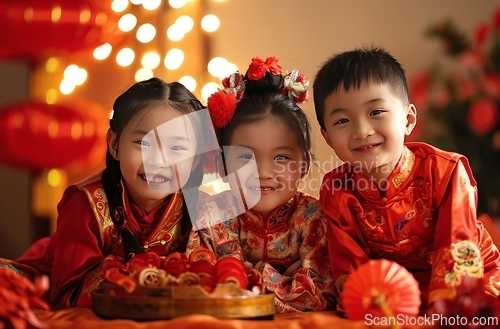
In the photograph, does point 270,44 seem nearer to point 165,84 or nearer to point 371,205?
point 165,84

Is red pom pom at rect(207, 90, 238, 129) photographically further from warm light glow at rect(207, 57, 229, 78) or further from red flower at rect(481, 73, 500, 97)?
red flower at rect(481, 73, 500, 97)

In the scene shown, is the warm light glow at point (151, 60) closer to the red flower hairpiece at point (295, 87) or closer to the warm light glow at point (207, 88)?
the warm light glow at point (207, 88)

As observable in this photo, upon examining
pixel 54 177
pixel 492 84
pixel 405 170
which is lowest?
pixel 54 177

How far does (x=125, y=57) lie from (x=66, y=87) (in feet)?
1.04

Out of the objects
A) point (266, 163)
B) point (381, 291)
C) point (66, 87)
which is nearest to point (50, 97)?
point (66, 87)

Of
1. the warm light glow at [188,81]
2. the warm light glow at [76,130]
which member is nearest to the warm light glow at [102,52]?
the warm light glow at [188,81]

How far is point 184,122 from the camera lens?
5.77 feet

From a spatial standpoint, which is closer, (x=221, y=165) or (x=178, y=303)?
(x=178, y=303)

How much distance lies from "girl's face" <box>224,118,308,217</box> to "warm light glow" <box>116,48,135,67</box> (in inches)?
70.3

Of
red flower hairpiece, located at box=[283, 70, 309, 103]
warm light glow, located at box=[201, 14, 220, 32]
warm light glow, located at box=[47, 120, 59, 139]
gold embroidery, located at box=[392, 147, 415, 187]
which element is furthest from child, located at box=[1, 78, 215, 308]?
warm light glow, located at box=[201, 14, 220, 32]

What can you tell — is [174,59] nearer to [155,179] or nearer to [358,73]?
[155,179]

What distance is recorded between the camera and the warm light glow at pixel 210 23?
11.2 ft

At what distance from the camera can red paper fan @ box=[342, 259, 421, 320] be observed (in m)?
1.26

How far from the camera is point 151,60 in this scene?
3393 millimetres
